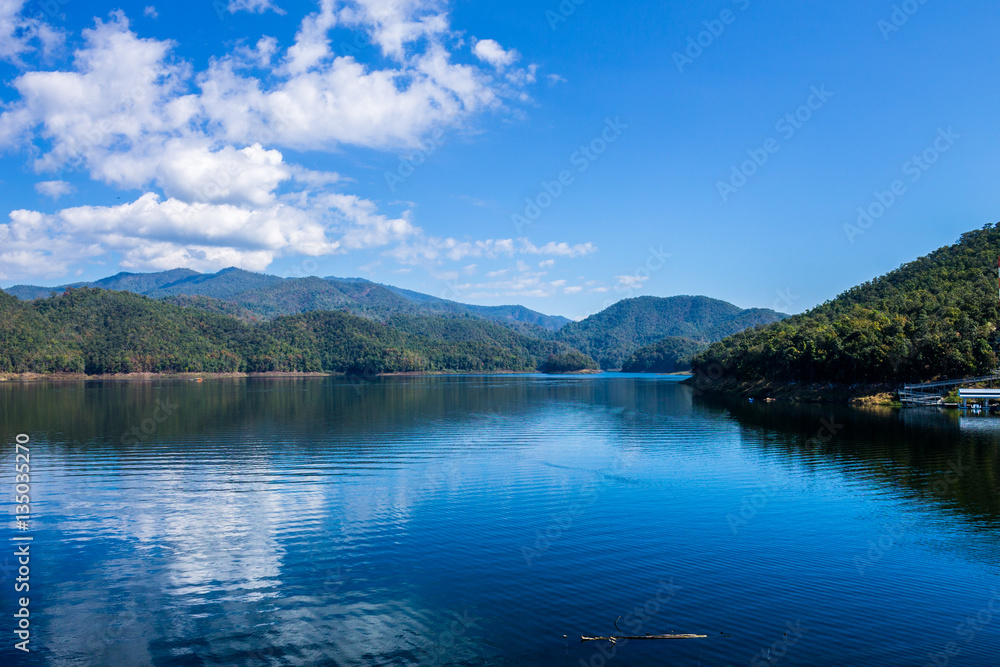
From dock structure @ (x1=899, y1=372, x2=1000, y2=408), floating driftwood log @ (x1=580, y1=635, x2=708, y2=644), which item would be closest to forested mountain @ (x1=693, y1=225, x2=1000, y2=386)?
dock structure @ (x1=899, y1=372, x2=1000, y2=408)

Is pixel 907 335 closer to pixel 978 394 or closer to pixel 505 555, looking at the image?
pixel 978 394

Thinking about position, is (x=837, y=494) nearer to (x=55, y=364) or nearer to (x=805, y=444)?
(x=805, y=444)

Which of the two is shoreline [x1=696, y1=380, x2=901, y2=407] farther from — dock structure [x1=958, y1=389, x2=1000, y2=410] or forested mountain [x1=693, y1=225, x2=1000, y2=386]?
dock structure [x1=958, y1=389, x2=1000, y2=410]

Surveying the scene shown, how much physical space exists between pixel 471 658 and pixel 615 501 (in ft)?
46.9

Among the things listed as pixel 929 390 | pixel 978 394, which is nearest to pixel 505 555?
pixel 978 394

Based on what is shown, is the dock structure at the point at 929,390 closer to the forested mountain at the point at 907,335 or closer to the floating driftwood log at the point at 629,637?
the forested mountain at the point at 907,335

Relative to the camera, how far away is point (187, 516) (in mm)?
21812

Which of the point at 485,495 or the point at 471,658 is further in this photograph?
the point at 485,495

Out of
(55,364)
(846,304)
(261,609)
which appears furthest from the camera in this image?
(55,364)

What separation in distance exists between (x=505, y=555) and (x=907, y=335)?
263ft

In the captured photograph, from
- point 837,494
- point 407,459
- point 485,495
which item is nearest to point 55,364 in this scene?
point 407,459

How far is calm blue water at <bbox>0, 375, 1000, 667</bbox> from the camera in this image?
12258 mm

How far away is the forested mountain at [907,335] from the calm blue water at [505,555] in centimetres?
3774

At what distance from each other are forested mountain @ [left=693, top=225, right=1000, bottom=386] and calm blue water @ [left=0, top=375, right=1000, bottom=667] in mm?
37737
